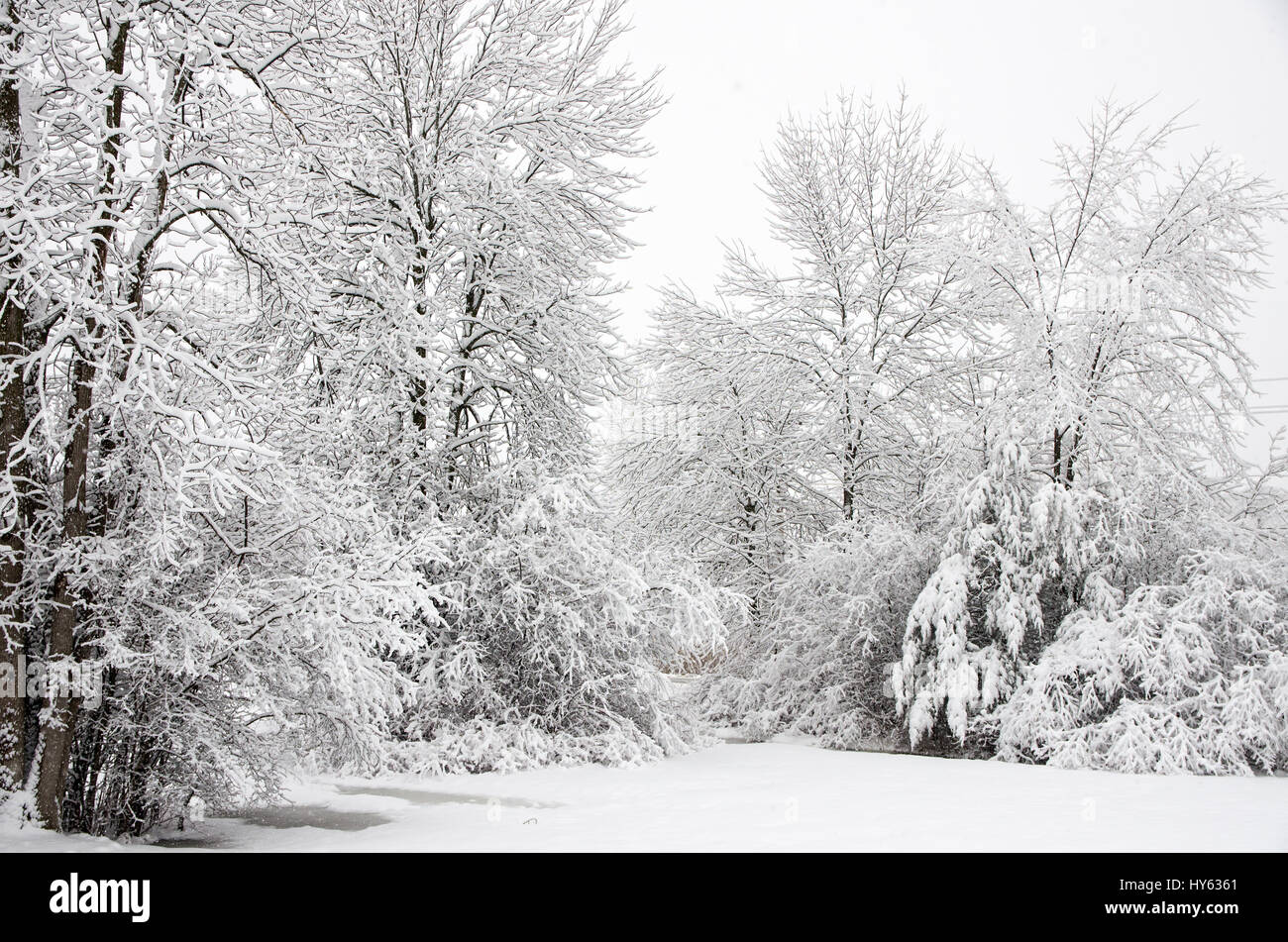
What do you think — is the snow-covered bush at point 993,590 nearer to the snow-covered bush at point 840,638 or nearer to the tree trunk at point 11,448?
the snow-covered bush at point 840,638

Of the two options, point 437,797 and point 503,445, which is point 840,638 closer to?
point 503,445

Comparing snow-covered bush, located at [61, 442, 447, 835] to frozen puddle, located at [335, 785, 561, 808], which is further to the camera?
frozen puddle, located at [335, 785, 561, 808]

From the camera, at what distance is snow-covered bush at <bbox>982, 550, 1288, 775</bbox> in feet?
30.4

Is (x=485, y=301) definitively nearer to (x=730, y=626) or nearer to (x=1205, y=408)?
(x=730, y=626)

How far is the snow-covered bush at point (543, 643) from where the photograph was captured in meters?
10.1

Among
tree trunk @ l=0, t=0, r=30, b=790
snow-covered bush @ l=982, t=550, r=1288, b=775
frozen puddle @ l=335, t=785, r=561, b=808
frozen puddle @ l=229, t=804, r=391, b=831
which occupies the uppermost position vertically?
tree trunk @ l=0, t=0, r=30, b=790

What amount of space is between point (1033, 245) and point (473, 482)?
8030 mm

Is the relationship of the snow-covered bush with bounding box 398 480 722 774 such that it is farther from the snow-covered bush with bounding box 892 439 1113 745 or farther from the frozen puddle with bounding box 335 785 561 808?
the snow-covered bush with bounding box 892 439 1113 745

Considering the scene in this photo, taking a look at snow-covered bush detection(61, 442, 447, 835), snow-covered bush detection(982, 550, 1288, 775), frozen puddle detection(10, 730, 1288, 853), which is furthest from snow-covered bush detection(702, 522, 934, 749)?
snow-covered bush detection(61, 442, 447, 835)

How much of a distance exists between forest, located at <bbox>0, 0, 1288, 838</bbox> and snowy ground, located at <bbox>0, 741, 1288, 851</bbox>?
44 cm

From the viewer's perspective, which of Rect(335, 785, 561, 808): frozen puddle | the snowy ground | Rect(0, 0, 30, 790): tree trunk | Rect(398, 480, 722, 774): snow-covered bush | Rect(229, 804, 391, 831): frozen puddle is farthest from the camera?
Rect(398, 480, 722, 774): snow-covered bush

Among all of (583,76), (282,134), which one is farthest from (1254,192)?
(282,134)

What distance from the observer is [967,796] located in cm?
760

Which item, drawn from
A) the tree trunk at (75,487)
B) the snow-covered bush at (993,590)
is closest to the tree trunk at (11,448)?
the tree trunk at (75,487)
